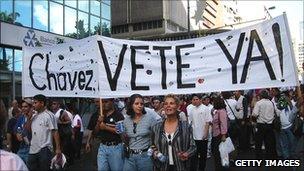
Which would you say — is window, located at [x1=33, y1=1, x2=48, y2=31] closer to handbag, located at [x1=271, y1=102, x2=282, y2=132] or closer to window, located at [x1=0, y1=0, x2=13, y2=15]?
window, located at [x1=0, y1=0, x2=13, y2=15]

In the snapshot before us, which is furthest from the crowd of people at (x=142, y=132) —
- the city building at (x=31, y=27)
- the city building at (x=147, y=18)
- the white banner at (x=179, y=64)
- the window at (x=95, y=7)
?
the city building at (x=147, y=18)

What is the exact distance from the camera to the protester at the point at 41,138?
7551 millimetres

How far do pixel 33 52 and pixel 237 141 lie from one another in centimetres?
854

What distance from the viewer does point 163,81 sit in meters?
7.02

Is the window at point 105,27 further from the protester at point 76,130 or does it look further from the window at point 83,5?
the protester at point 76,130

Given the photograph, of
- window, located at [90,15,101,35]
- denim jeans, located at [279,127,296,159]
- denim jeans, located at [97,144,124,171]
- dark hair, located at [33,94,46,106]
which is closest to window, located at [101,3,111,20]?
window, located at [90,15,101,35]

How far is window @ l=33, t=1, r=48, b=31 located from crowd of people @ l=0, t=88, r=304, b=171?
9069 millimetres

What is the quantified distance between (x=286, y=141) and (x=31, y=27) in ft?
44.1

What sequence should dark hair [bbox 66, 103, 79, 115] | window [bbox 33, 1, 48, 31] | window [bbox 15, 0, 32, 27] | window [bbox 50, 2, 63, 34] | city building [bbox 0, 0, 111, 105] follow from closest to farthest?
dark hair [bbox 66, 103, 79, 115], city building [bbox 0, 0, 111, 105], window [bbox 15, 0, 32, 27], window [bbox 33, 1, 48, 31], window [bbox 50, 2, 63, 34]

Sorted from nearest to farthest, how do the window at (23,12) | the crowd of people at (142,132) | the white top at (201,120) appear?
the crowd of people at (142,132)
the white top at (201,120)
the window at (23,12)

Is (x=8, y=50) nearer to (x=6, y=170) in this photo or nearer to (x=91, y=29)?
(x=91, y=29)

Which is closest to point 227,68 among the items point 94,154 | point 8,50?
point 94,154

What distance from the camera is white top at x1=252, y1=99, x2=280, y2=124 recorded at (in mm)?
11141

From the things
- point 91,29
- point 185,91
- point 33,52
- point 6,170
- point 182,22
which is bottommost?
point 6,170
